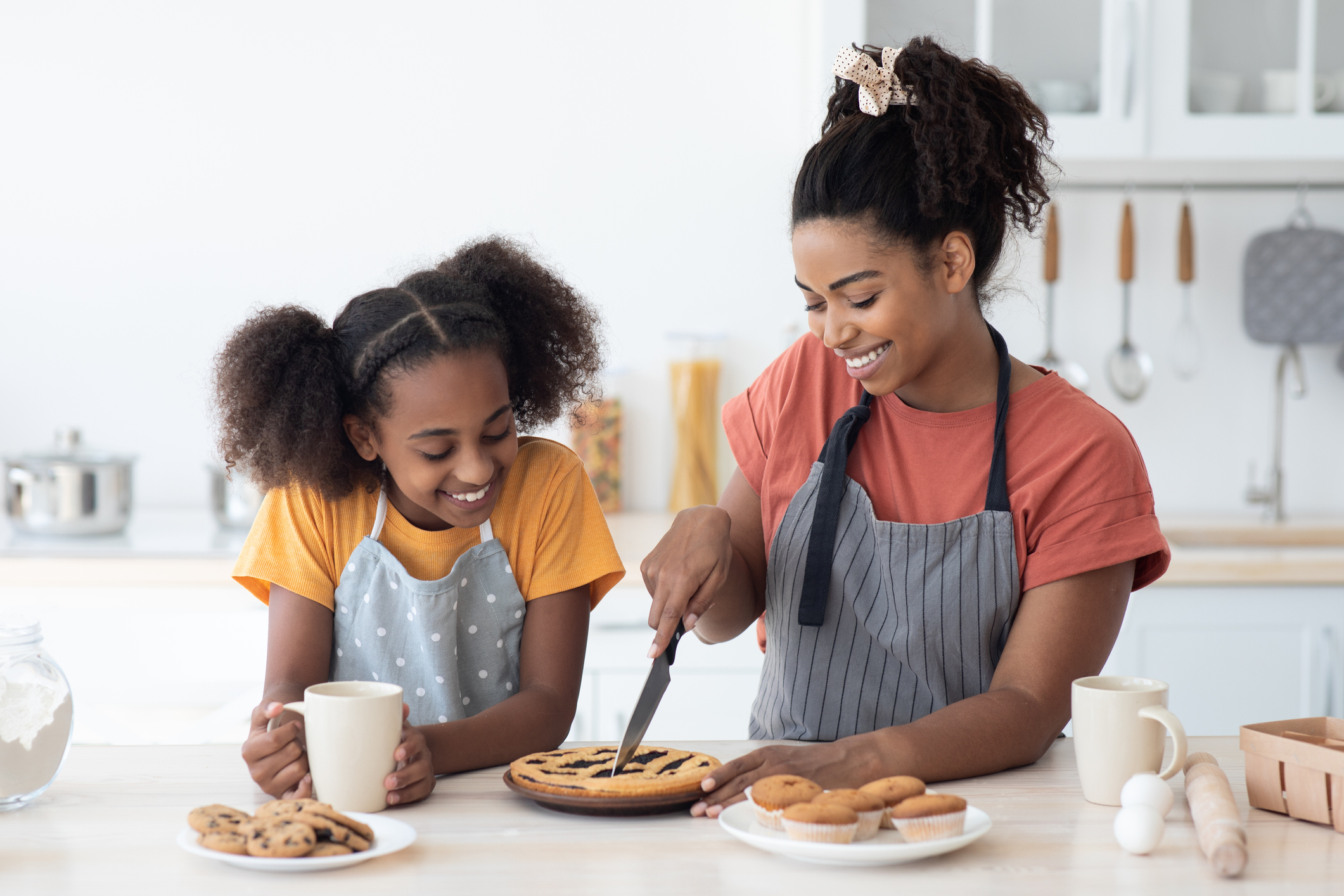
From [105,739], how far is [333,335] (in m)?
1.33

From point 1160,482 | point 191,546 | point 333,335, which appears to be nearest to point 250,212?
point 191,546

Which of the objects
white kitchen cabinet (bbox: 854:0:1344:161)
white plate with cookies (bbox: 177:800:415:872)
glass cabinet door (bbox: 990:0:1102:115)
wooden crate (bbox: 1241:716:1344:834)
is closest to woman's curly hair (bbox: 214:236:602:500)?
white plate with cookies (bbox: 177:800:415:872)

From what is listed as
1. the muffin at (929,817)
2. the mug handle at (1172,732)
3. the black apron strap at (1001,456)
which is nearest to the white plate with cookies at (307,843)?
→ the muffin at (929,817)

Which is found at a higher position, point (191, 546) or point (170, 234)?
point (170, 234)

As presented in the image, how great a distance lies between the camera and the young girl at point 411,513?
1203 mm

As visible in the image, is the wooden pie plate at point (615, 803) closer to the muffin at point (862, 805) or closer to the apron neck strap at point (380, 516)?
the muffin at point (862, 805)

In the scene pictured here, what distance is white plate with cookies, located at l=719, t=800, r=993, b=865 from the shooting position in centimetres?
79

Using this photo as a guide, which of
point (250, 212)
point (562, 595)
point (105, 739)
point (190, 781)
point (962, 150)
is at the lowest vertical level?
point (105, 739)

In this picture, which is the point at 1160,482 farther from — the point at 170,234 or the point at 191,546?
the point at 170,234

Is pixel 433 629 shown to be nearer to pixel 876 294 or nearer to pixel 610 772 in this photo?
pixel 610 772

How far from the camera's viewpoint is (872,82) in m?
1.21

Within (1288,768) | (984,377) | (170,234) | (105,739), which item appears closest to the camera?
(1288,768)

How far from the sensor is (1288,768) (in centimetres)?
91

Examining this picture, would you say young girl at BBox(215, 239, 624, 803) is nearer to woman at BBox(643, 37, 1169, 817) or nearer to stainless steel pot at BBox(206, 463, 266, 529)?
woman at BBox(643, 37, 1169, 817)
